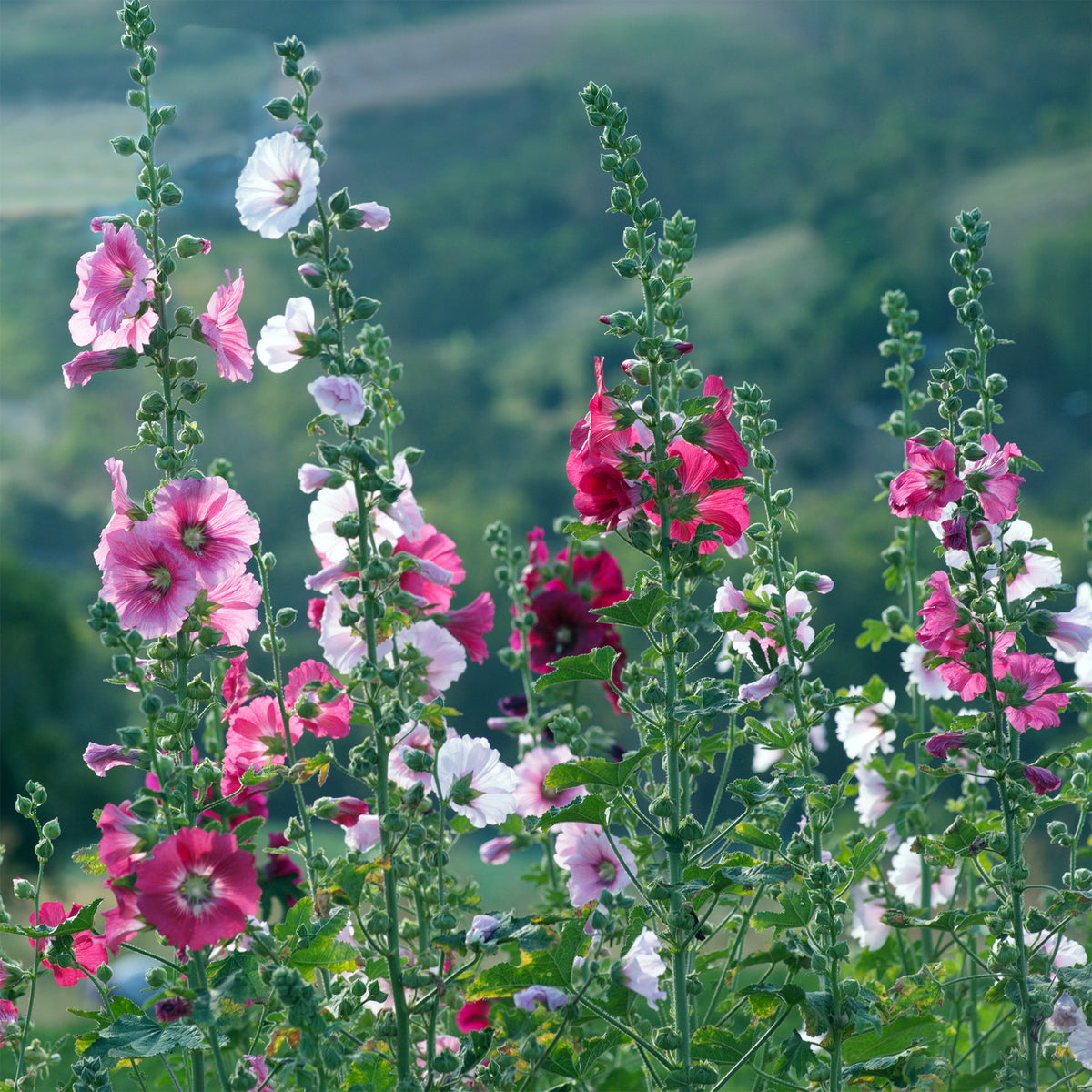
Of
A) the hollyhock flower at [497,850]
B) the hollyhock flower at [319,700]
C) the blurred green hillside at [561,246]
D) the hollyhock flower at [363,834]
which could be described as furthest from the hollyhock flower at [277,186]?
the blurred green hillside at [561,246]

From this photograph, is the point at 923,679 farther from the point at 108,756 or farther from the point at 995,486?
the point at 108,756

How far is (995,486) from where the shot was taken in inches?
43.7

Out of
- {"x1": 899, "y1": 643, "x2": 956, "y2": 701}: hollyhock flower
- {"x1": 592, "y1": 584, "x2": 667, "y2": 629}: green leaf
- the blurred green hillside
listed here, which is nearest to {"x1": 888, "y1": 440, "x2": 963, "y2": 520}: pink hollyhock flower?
{"x1": 592, "y1": 584, "x2": 667, "y2": 629}: green leaf

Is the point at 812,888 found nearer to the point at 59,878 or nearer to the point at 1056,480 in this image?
the point at 59,878

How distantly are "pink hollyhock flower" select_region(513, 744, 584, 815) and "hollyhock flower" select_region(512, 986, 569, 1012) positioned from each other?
0.32 m

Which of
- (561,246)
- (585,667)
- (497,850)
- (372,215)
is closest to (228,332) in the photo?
(372,215)

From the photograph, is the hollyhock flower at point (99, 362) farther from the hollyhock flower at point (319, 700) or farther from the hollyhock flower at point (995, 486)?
the hollyhock flower at point (995, 486)

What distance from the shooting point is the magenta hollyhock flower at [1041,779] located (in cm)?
111

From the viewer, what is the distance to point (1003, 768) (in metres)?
1.12

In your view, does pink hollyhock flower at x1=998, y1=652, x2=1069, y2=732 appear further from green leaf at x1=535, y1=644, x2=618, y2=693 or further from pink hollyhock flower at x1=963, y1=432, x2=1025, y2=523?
green leaf at x1=535, y1=644, x2=618, y2=693

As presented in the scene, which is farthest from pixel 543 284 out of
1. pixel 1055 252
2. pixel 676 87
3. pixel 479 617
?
pixel 479 617

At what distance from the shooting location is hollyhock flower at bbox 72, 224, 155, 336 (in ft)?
3.47

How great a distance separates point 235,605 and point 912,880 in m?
1.08

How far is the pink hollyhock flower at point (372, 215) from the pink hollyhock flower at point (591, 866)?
0.64 m
